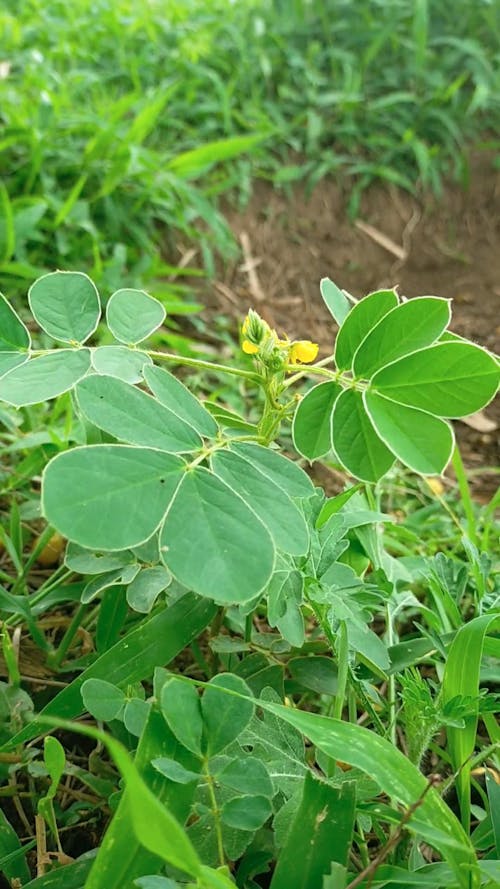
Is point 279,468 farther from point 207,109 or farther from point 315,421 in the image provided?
point 207,109

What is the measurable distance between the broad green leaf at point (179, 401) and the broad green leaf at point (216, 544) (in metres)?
0.12

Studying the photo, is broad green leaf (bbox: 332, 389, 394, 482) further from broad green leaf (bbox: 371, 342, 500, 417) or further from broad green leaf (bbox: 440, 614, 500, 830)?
broad green leaf (bbox: 440, 614, 500, 830)

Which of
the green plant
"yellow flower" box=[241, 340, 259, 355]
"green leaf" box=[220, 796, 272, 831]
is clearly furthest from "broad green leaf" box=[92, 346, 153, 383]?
"green leaf" box=[220, 796, 272, 831]

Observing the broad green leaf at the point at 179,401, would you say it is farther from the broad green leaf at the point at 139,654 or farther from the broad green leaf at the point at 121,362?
the broad green leaf at the point at 139,654

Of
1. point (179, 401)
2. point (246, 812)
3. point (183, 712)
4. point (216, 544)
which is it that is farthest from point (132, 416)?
point (246, 812)

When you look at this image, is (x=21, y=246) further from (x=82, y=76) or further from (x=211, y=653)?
(x=211, y=653)

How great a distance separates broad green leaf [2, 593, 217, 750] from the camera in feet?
3.19

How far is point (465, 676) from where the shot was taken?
94 centimetres

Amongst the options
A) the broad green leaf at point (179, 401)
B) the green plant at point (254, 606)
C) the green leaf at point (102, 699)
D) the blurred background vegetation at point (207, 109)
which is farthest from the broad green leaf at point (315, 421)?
the blurred background vegetation at point (207, 109)

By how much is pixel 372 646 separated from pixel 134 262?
181 centimetres

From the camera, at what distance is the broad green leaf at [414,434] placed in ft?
2.84

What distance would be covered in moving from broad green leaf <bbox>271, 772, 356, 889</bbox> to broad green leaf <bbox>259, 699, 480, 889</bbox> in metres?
0.04

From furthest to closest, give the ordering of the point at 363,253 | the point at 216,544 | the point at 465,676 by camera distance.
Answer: the point at 363,253
the point at 465,676
the point at 216,544

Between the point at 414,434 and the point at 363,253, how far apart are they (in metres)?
2.42
